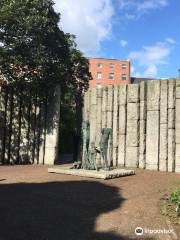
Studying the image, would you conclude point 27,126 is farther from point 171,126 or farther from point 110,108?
point 171,126

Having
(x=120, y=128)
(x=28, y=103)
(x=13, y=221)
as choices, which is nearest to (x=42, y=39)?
(x=28, y=103)

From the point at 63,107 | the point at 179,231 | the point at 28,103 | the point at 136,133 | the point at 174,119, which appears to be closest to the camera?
the point at 179,231

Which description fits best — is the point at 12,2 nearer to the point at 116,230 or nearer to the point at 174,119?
the point at 174,119

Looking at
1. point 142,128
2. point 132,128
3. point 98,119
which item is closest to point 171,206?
point 142,128

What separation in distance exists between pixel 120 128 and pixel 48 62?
5.18m

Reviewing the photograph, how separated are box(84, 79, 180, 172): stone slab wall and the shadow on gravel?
15.2ft

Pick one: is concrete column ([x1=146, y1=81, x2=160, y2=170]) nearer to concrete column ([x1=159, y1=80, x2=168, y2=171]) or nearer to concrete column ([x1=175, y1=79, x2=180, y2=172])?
concrete column ([x1=159, y1=80, x2=168, y2=171])

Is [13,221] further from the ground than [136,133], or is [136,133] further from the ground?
[136,133]

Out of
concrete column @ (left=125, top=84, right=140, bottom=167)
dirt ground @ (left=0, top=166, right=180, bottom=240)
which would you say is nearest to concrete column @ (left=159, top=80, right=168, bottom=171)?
concrete column @ (left=125, top=84, right=140, bottom=167)

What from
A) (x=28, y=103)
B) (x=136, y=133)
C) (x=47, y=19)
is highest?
(x=47, y=19)

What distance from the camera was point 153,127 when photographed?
16516mm

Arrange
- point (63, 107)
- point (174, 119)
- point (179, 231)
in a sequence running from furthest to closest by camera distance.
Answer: point (63, 107) → point (174, 119) → point (179, 231)

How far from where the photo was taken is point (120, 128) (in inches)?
698

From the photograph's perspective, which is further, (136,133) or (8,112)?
(8,112)
